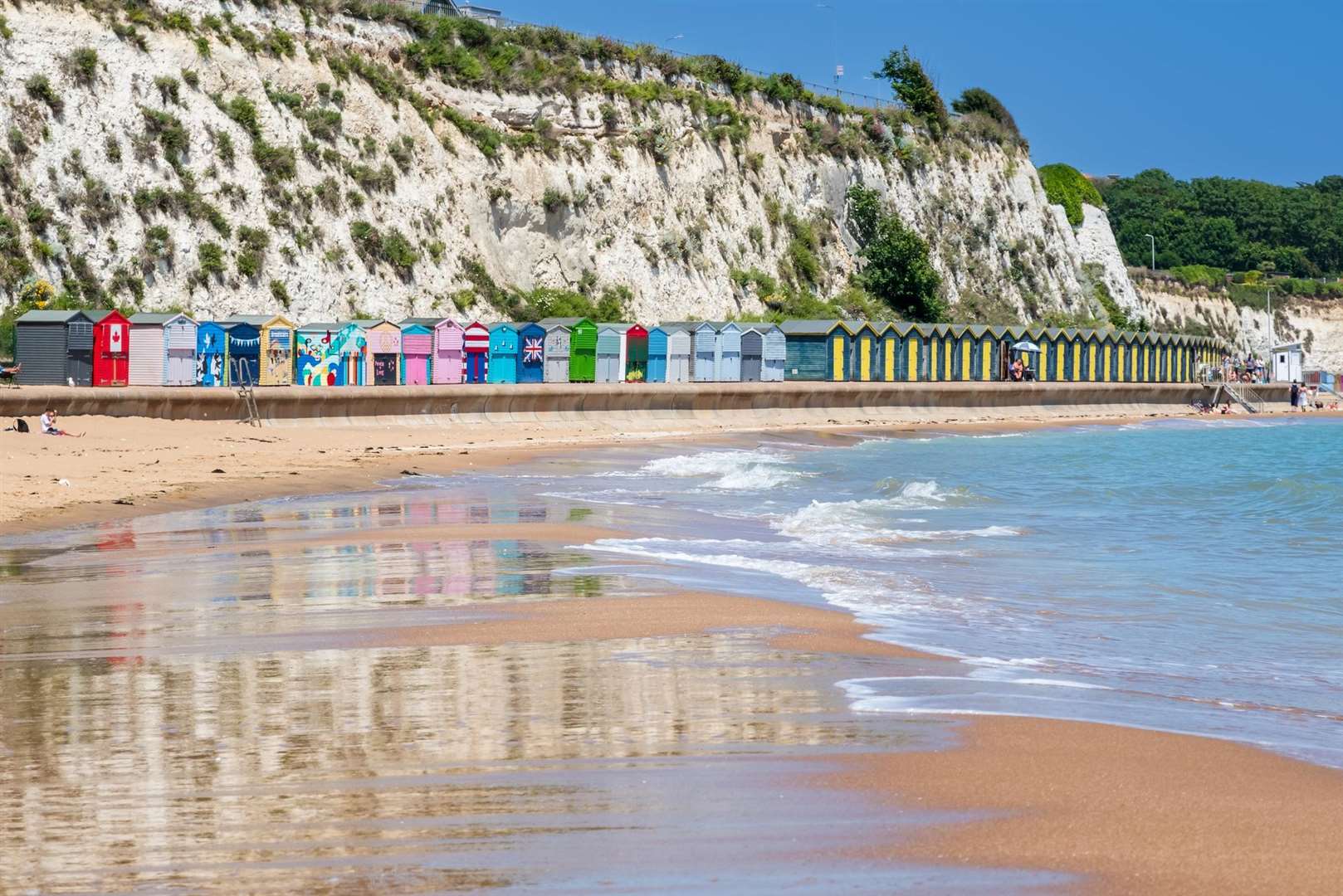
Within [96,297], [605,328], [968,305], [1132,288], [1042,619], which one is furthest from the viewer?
[1132,288]

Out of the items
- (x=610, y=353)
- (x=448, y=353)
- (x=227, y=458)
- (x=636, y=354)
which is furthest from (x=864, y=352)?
(x=227, y=458)

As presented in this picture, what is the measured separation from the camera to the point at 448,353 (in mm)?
43594

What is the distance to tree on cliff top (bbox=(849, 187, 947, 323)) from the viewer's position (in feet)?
245

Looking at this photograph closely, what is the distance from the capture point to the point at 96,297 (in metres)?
43.8

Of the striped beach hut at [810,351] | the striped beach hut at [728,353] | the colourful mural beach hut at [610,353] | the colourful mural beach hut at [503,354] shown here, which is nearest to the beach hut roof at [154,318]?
the colourful mural beach hut at [503,354]

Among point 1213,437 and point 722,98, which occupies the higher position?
point 722,98

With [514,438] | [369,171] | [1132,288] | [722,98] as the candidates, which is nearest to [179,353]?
[514,438]

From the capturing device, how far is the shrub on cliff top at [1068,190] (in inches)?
4129

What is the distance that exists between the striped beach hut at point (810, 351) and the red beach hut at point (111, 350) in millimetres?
26285

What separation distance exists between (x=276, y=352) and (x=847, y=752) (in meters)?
34.4

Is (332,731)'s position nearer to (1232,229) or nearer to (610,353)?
(610,353)

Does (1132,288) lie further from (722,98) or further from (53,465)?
(53,465)

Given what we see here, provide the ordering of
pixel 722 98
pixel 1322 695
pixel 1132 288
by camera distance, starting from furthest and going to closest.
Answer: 1. pixel 1132 288
2. pixel 722 98
3. pixel 1322 695

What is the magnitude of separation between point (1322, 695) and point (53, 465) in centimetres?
1810
